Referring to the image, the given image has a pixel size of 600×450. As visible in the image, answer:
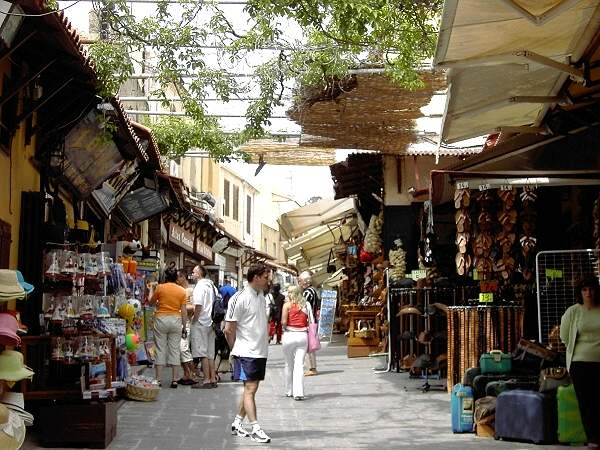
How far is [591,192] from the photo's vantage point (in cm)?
1109

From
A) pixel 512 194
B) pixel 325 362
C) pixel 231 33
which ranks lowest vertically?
pixel 325 362

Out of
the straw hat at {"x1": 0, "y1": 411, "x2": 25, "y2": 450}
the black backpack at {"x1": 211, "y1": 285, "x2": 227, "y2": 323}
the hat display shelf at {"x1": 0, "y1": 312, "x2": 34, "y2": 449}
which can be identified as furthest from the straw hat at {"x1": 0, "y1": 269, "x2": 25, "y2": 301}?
the black backpack at {"x1": 211, "y1": 285, "x2": 227, "y2": 323}

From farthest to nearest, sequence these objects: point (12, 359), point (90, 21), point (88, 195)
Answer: point (90, 21) < point (88, 195) < point (12, 359)

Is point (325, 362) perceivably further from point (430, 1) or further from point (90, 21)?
point (430, 1)

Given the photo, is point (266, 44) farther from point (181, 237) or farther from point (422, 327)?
point (181, 237)

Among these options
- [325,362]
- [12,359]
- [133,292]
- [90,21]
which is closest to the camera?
[12,359]

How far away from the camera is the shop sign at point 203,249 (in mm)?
28672

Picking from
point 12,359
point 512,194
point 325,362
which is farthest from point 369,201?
point 12,359

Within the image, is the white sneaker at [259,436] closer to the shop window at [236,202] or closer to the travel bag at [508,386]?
the travel bag at [508,386]

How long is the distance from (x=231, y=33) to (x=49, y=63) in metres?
2.39

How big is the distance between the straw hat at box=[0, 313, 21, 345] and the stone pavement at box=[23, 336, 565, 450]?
3.14 m

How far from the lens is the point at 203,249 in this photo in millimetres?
30047

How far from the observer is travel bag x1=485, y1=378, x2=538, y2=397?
30.5 ft

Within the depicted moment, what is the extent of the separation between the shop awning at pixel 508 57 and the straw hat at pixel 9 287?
321 cm
